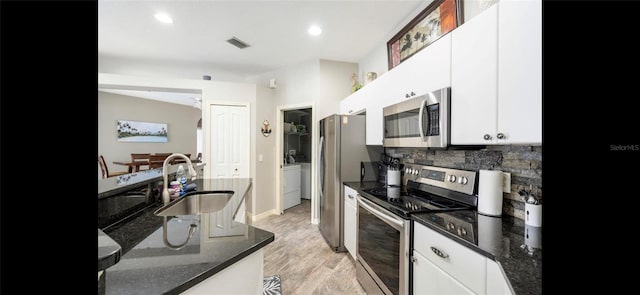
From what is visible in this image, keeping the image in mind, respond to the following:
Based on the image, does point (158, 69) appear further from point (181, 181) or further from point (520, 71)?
point (520, 71)

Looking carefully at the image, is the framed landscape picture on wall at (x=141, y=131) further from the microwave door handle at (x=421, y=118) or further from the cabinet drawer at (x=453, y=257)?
the cabinet drawer at (x=453, y=257)

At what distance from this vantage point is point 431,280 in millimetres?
1247

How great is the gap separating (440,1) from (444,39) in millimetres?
727

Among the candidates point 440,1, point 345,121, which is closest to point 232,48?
point 345,121

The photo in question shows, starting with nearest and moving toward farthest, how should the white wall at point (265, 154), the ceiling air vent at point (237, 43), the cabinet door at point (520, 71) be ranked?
the cabinet door at point (520, 71)
the ceiling air vent at point (237, 43)
the white wall at point (265, 154)

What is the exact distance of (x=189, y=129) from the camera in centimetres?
732

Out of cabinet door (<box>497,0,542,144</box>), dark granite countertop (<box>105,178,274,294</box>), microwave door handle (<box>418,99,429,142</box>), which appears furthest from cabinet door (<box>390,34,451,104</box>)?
dark granite countertop (<box>105,178,274,294</box>)

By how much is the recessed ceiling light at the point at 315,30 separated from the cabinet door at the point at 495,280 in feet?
8.60

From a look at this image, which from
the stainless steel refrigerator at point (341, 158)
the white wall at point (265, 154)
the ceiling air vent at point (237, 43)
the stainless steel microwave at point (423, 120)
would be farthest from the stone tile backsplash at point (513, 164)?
the white wall at point (265, 154)

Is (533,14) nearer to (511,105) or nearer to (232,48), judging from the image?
(511,105)

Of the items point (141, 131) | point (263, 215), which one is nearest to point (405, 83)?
point (263, 215)

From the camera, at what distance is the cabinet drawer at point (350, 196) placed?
7.74ft

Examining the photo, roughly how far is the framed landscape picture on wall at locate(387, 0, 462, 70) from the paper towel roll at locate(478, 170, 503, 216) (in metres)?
1.16

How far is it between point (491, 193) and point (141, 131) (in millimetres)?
7552
